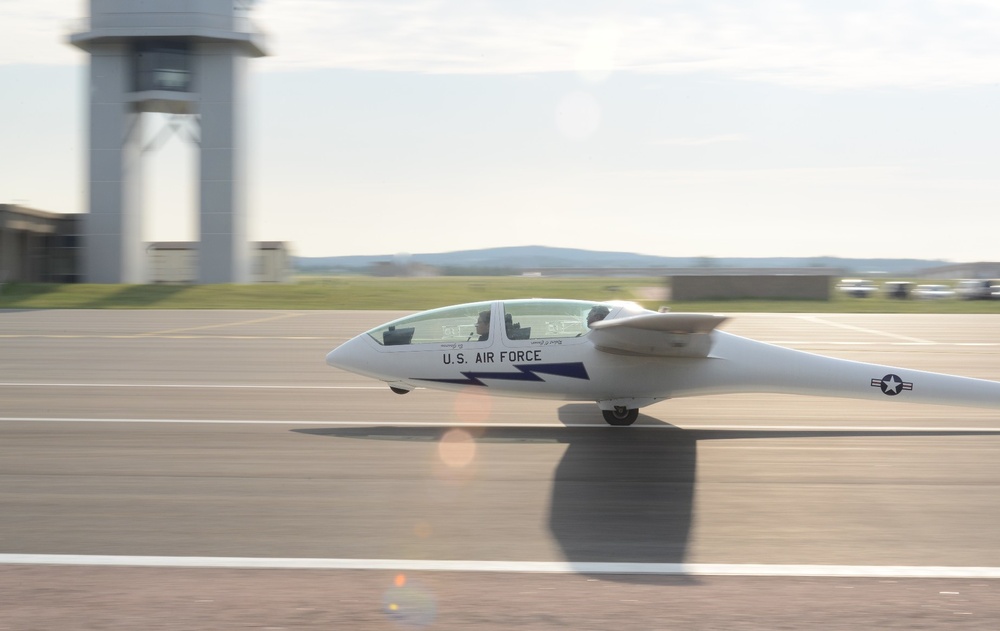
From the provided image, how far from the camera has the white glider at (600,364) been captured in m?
12.9

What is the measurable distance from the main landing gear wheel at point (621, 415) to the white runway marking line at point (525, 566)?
6.08 m

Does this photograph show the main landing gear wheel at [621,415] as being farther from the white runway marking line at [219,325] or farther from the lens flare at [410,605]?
the white runway marking line at [219,325]

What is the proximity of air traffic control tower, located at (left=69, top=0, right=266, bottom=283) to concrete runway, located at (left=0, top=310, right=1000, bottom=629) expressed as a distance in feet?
148

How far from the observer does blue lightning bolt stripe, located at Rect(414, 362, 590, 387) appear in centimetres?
1304

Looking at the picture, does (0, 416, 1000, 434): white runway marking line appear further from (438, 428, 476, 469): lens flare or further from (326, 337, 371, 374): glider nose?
(326, 337, 371, 374): glider nose

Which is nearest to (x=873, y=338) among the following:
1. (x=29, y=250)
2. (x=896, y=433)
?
(x=896, y=433)

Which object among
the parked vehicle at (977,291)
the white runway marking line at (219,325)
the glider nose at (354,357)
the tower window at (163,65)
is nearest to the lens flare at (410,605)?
the glider nose at (354,357)

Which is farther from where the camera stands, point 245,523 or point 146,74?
point 146,74

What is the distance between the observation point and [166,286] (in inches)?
2265

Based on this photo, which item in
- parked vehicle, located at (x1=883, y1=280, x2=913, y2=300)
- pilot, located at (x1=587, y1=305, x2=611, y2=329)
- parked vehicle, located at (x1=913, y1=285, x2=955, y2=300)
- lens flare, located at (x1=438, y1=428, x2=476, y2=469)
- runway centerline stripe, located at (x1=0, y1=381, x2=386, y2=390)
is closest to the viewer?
lens flare, located at (x1=438, y1=428, x2=476, y2=469)

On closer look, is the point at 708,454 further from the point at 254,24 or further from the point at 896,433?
the point at 254,24

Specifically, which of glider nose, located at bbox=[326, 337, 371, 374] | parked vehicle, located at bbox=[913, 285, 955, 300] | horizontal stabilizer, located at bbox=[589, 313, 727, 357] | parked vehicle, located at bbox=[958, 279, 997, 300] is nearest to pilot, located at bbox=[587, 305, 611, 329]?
horizontal stabilizer, located at bbox=[589, 313, 727, 357]

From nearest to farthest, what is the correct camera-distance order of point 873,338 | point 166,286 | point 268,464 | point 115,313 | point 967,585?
point 967,585 → point 268,464 → point 873,338 → point 115,313 → point 166,286

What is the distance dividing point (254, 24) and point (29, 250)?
21.9 metres
